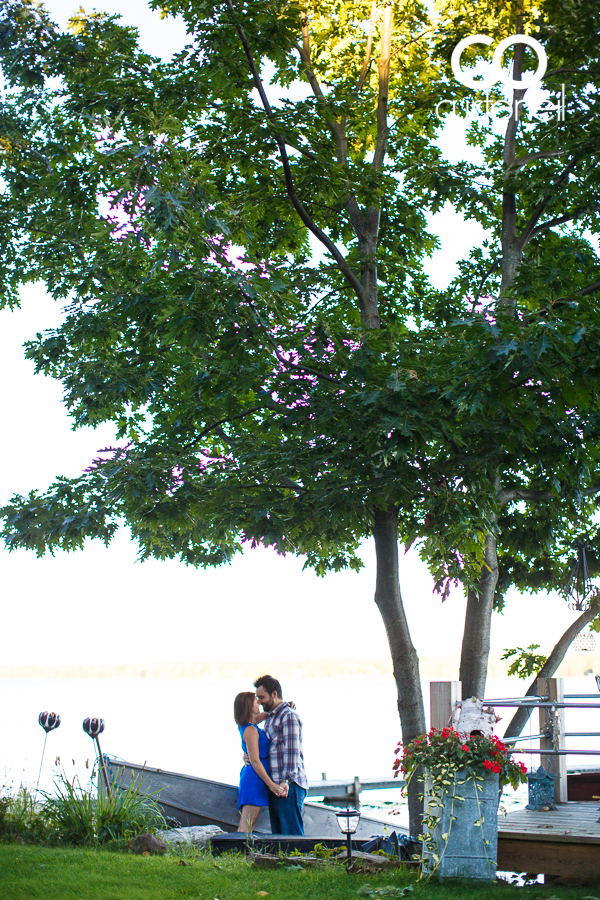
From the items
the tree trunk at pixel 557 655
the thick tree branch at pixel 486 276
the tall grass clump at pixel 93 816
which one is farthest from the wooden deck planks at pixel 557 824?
the thick tree branch at pixel 486 276

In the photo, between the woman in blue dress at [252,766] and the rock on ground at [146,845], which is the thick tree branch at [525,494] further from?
the rock on ground at [146,845]

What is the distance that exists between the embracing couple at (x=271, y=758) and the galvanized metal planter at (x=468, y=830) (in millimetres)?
2046

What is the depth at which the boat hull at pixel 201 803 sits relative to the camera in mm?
11492

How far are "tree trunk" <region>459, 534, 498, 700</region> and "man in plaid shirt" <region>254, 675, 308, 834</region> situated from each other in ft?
11.2

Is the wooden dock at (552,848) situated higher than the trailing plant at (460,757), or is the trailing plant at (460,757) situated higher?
the trailing plant at (460,757)

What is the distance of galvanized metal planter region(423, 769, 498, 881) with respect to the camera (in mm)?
6090

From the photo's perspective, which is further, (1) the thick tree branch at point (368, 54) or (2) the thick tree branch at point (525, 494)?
(1) the thick tree branch at point (368, 54)

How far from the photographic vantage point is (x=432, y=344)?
858 cm

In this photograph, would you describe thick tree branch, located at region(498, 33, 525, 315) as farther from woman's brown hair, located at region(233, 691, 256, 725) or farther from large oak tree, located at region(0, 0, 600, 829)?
woman's brown hair, located at region(233, 691, 256, 725)

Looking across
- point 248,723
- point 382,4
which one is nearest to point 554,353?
point 248,723

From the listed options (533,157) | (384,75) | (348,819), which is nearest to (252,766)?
(348,819)

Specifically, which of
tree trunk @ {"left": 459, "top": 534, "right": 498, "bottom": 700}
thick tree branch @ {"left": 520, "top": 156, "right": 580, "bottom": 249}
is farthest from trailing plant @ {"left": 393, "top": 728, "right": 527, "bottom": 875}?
thick tree branch @ {"left": 520, "top": 156, "right": 580, "bottom": 249}

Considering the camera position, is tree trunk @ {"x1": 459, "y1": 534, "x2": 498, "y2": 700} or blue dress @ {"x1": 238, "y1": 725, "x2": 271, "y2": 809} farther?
tree trunk @ {"x1": 459, "y1": 534, "x2": 498, "y2": 700}

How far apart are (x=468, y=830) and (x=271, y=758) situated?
2.38 metres
